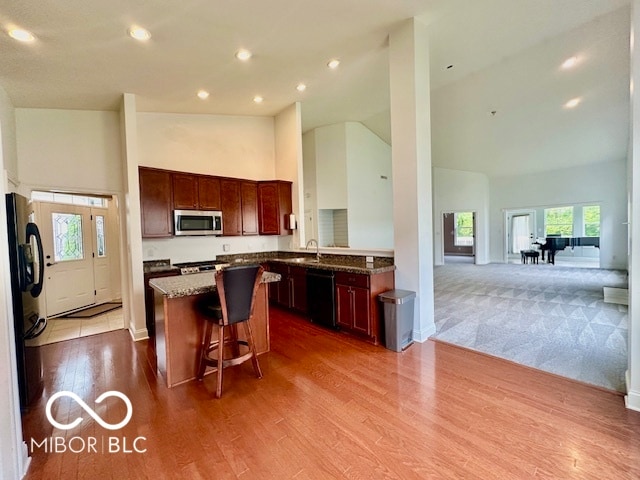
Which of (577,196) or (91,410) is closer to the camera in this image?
(91,410)

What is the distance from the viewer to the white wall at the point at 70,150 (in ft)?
12.6

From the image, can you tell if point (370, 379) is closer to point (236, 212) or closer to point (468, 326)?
point (468, 326)

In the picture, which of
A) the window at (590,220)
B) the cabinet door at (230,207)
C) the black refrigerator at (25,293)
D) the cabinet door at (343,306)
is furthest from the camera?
the window at (590,220)

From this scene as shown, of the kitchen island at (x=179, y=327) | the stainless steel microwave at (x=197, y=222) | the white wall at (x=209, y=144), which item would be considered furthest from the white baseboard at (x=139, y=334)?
the white wall at (x=209, y=144)

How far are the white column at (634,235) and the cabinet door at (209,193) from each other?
16.2ft

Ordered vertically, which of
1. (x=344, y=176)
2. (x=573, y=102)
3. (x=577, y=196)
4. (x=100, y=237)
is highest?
(x=573, y=102)

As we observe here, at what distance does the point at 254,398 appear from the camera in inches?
92.4

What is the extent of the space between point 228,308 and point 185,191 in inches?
114

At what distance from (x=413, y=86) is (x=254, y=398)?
3.57 metres

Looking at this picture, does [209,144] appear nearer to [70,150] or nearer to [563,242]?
[70,150]

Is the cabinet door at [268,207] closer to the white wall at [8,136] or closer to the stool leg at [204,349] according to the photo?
the stool leg at [204,349]

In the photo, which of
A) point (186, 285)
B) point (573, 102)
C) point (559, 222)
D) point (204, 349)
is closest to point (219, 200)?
point (186, 285)

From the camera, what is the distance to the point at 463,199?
10.7 meters

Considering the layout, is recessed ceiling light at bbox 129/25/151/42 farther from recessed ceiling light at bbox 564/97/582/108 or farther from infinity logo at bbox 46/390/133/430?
recessed ceiling light at bbox 564/97/582/108
